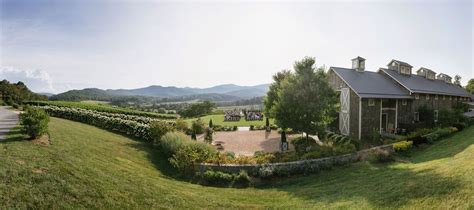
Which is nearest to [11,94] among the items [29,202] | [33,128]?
[33,128]

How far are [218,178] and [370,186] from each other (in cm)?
613

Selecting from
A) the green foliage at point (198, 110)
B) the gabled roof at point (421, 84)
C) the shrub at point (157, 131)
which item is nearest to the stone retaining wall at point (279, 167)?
the shrub at point (157, 131)

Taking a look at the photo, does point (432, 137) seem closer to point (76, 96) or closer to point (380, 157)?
point (380, 157)

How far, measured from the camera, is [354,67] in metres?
25.3

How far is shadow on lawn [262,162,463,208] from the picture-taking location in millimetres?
6930

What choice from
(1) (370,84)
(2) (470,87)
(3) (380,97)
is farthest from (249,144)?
(2) (470,87)

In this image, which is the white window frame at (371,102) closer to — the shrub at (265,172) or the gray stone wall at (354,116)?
the gray stone wall at (354,116)

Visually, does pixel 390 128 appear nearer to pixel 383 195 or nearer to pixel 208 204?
pixel 383 195

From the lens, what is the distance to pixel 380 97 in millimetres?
21000

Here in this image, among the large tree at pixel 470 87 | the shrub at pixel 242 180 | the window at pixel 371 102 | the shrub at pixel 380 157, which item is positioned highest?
the large tree at pixel 470 87

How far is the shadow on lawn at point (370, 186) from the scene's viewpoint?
6.93 meters

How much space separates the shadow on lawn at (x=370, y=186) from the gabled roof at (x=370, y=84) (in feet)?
35.4

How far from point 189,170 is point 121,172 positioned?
3.76 m

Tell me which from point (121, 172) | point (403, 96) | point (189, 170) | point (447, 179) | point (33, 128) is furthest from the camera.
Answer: point (403, 96)
